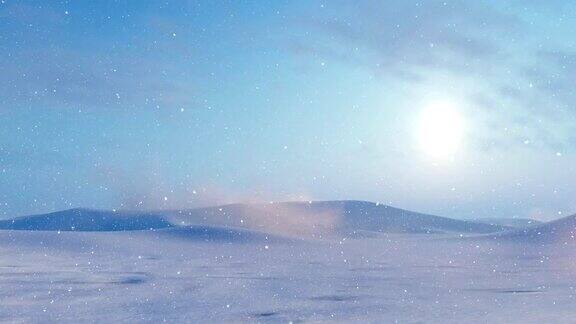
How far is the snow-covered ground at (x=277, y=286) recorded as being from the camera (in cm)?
599

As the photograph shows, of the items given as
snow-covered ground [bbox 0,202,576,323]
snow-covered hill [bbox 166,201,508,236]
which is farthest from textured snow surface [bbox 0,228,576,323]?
snow-covered hill [bbox 166,201,508,236]

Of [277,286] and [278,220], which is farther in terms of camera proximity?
[278,220]


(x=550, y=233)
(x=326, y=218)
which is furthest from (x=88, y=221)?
(x=550, y=233)

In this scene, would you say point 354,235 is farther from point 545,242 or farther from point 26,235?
point 26,235

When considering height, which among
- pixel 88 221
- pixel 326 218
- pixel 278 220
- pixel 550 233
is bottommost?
pixel 550 233

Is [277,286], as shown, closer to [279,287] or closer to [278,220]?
[279,287]

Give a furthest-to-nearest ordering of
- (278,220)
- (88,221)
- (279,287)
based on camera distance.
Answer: (278,220) < (88,221) < (279,287)

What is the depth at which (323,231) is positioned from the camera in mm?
29062

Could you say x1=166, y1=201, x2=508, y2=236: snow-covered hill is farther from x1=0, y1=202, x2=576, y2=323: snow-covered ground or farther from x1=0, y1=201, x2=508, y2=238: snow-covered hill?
x1=0, y1=202, x2=576, y2=323: snow-covered ground

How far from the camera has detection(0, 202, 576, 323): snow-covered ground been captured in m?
5.99

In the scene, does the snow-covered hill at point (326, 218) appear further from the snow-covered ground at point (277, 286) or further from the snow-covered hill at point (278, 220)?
the snow-covered ground at point (277, 286)

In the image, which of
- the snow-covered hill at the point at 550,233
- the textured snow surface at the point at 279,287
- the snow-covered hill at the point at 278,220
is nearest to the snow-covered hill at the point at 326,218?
the snow-covered hill at the point at 278,220

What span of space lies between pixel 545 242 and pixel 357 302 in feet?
46.7

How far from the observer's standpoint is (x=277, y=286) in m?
8.30
